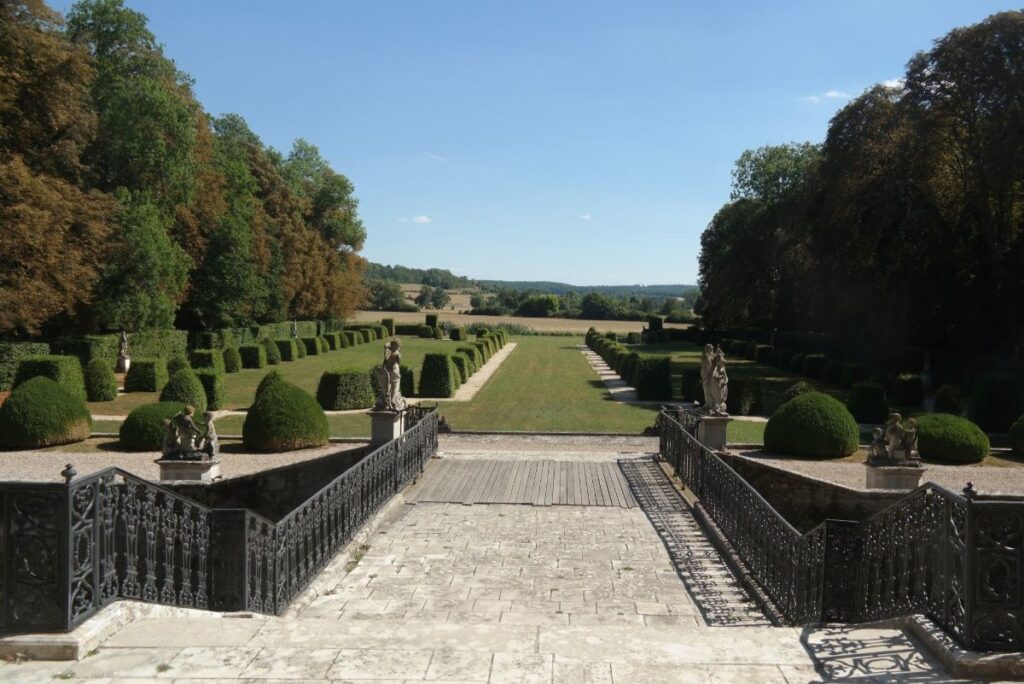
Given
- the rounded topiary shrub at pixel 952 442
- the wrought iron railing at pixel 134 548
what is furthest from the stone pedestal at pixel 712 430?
the wrought iron railing at pixel 134 548

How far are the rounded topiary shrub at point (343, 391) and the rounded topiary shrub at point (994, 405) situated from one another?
16843 millimetres

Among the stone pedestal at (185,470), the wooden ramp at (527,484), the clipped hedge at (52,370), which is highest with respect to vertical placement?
the clipped hedge at (52,370)

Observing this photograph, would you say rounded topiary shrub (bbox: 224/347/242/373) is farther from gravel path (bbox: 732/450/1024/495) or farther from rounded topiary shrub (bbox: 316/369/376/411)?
gravel path (bbox: 732/450/1024/495)

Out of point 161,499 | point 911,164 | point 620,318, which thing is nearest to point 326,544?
point 161,499

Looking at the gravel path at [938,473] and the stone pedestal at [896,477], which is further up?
the stone pedestal at [896,477]

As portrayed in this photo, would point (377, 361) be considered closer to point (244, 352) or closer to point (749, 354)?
point (244, 352)

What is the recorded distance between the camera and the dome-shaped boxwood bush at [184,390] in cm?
2133

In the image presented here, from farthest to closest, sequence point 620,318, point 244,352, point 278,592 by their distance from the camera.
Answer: point 620,318
point 244,352
point 278,592

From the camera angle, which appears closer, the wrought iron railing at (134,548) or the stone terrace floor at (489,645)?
the stone terrace floor at (489,645)

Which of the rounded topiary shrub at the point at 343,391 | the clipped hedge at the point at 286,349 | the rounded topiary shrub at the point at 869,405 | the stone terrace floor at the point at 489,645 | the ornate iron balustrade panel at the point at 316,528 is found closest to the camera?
the stone terrace floor at the point at 489,645

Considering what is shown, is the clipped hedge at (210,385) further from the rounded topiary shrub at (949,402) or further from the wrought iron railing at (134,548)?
the rounded topiary shrub at (949,402)

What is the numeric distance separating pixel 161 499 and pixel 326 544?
283cm

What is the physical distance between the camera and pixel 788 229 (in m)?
45.4

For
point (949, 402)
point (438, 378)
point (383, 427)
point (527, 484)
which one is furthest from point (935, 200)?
point (383, 427)
